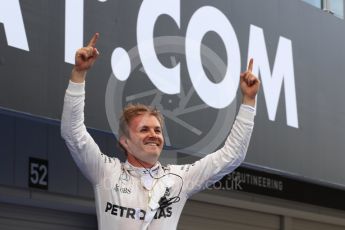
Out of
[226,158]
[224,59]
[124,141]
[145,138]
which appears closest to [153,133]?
[145,138]

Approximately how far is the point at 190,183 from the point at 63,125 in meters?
0.71

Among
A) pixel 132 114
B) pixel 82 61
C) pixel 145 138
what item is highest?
pixel 82 61

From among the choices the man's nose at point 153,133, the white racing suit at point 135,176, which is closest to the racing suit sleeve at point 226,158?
the white racing suit at point 135,176

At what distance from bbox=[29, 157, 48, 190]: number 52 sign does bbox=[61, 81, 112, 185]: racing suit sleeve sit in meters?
3.79

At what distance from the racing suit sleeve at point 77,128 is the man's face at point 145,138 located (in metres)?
0.18

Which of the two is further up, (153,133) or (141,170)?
(153,133)

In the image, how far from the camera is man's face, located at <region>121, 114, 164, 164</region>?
160 inches

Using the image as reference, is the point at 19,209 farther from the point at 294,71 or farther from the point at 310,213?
the point at 310,213

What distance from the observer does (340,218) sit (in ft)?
37.0

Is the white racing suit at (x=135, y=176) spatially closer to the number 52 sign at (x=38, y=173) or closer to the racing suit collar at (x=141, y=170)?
the racing suit collar at (x=141, y=170)

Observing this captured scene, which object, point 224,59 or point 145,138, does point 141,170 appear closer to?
point 145,138

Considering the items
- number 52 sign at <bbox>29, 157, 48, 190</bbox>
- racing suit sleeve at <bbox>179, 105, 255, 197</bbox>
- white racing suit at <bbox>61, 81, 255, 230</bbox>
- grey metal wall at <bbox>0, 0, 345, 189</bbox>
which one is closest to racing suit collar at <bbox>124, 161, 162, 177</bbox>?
white racing suit at <bbox>61, 81, 255, 230</bbox>

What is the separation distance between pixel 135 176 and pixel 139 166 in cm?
5

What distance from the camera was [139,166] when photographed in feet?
13.6
